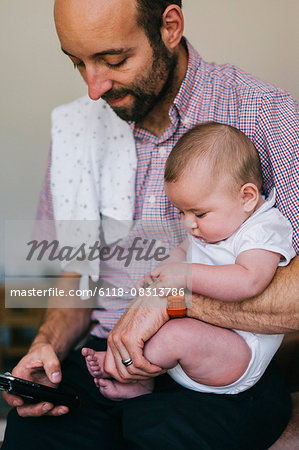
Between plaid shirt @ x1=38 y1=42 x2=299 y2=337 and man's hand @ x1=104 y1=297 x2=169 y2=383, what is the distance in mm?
325

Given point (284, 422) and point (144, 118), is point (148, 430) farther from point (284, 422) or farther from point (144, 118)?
point (144, 118)

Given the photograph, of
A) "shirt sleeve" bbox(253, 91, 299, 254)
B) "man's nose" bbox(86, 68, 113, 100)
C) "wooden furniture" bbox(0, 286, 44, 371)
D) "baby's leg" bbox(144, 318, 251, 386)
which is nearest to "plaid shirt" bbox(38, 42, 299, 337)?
"shirt sleeve" bbox(253, 91, 299, 254)

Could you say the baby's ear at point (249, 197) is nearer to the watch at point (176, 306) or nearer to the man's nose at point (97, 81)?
the watch at point (176, 306)

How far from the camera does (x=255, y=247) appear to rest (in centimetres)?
125

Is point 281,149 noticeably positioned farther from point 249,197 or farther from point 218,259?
point 218,259

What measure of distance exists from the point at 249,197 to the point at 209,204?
0.35 feet

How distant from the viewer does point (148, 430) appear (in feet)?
4.16

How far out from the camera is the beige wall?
88.4 inches

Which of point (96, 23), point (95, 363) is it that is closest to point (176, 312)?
point (95, 363)

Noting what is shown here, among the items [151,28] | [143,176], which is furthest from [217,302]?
[151,28]

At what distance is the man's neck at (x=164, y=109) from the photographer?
1.69 meters

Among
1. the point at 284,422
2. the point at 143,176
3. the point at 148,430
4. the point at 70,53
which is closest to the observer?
the point at 148,430

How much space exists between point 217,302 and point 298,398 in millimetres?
486

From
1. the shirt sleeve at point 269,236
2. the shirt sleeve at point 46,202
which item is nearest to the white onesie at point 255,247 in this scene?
the shirt sleeve at point 269,236
